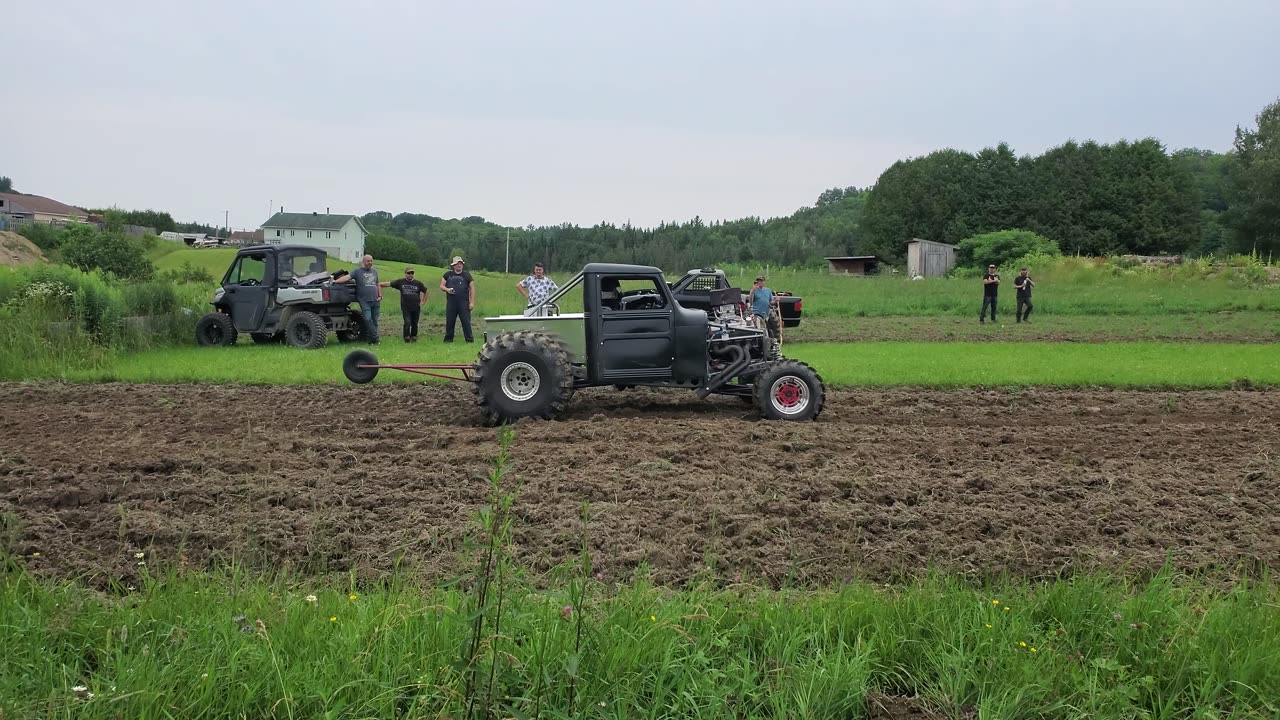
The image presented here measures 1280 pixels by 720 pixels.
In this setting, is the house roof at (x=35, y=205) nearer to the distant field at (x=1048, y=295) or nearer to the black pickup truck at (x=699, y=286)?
the distant field at (x=1048, y=295)

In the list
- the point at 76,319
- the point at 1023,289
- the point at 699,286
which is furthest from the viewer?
the point at 1023,289

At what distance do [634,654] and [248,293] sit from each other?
17347 mm

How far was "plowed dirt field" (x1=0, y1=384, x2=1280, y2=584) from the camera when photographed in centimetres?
581

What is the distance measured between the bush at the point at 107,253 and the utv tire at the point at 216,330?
27602mm

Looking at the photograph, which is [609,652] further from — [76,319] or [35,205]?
[35,205]

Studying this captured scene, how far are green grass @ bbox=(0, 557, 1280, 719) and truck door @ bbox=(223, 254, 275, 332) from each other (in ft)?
50.3

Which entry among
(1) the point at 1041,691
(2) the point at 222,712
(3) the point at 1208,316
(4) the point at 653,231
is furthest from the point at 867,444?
(4) the point at 653,231

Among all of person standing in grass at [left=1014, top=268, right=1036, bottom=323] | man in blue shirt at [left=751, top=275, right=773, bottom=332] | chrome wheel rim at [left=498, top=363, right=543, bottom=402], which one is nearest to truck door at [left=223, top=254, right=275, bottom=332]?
man in blue shirt at [left=751, top=275, right=773, bottom=332]

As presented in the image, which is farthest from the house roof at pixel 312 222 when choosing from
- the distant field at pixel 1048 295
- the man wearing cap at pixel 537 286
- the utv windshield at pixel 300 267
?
the man wearing cap at pixel 537 286

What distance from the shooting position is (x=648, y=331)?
419 inches

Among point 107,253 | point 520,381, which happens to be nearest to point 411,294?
point 520,381

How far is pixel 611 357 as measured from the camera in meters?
10.6

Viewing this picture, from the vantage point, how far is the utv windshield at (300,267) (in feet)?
63.2

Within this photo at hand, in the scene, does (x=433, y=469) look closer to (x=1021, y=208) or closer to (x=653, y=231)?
(x=1021, y=208)
